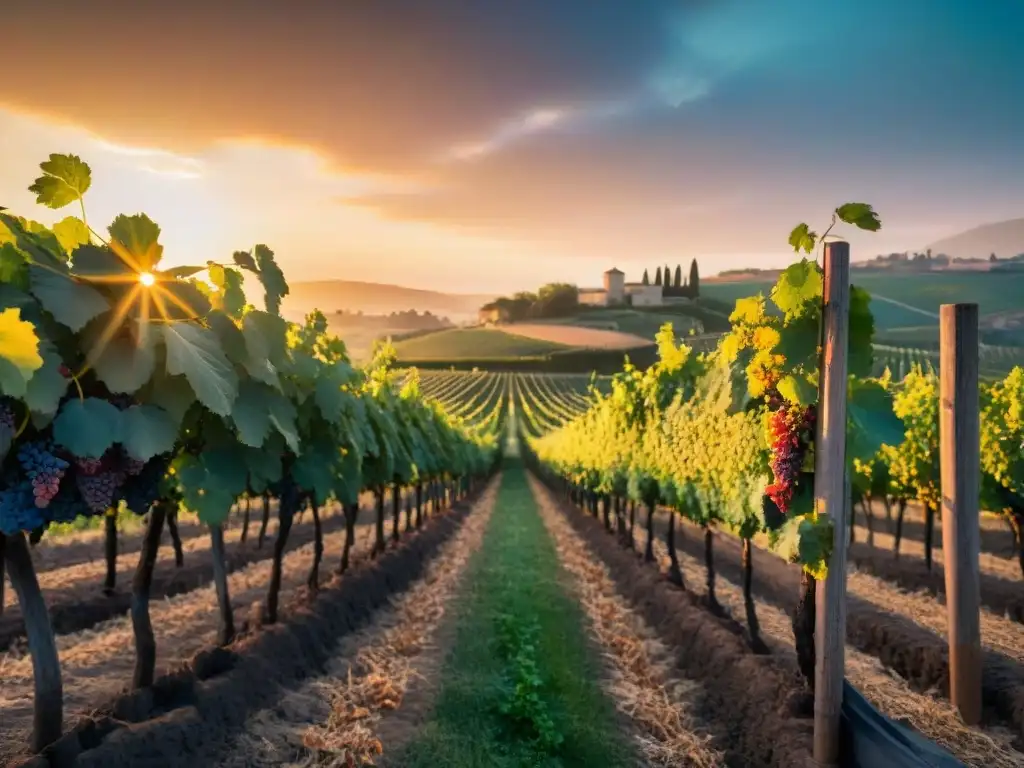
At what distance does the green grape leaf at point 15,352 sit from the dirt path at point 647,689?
5.51 metres

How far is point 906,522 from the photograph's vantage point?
82.4ft

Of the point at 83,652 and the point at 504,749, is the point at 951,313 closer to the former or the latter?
the point at 504,749

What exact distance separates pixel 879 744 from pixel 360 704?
16.1 feet

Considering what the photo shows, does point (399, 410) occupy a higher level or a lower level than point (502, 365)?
lower

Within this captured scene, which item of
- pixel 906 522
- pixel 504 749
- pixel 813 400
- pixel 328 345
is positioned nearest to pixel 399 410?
pixel 328 345

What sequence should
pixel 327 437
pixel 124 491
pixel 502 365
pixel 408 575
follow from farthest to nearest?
pixel 502 365 < pixel 408 575 < pixel 327 437 < pixel 124 491

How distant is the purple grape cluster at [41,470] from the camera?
3182 mm

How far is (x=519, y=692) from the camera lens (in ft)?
23.4

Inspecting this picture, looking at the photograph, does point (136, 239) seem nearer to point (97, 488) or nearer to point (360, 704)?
point (97, 488)

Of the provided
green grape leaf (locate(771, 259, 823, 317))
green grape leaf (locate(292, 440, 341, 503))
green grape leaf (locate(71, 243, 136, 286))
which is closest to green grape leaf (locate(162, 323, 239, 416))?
green grape leaf (locate(71, 243, 136, 286))

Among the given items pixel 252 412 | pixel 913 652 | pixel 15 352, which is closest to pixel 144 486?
pixel 252 412

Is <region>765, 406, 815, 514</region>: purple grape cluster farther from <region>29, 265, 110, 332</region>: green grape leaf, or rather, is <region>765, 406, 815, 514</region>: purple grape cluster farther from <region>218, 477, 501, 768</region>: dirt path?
<region>29, 265, 110, 332</region>: green grape leaf

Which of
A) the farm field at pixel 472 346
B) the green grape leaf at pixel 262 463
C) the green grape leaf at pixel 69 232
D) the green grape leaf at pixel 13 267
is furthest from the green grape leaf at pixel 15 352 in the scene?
the farm field at pixel 472 346

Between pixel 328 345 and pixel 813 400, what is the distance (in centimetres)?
710
